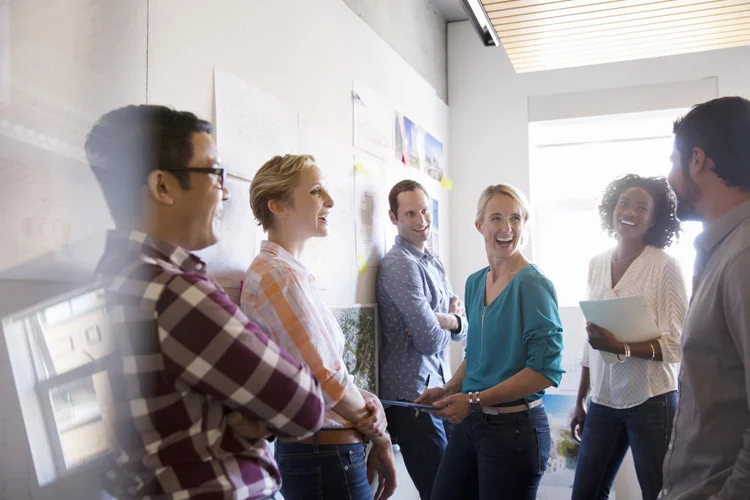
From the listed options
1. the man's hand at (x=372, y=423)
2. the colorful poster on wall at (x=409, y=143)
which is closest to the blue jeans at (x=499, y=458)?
the man's hand at (x=372, y=423)

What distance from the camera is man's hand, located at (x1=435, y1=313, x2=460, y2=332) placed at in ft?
8.98

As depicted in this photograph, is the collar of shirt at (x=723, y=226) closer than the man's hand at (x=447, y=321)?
Yes

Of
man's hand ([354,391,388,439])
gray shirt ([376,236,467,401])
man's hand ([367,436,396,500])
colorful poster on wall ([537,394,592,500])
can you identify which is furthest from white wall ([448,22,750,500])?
man's hand ([354,391,388,439])

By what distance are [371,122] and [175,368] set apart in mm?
2077

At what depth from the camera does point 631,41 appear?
3377 millimetres

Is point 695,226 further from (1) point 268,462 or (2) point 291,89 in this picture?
(1) point 268,462

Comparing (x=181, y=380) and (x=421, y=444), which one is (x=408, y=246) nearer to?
(x=421, y=444)

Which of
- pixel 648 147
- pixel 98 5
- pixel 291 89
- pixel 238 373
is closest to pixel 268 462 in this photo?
pixel 238 373

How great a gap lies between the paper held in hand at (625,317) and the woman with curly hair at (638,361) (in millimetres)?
26

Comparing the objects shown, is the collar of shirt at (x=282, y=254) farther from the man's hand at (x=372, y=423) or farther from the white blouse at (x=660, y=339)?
the white blouse at (x=660, y=339)

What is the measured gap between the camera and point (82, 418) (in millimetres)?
959

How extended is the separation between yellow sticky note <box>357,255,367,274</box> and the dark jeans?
60cm

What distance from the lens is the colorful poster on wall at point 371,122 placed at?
8.75 ft

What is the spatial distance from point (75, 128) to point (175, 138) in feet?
0.54
